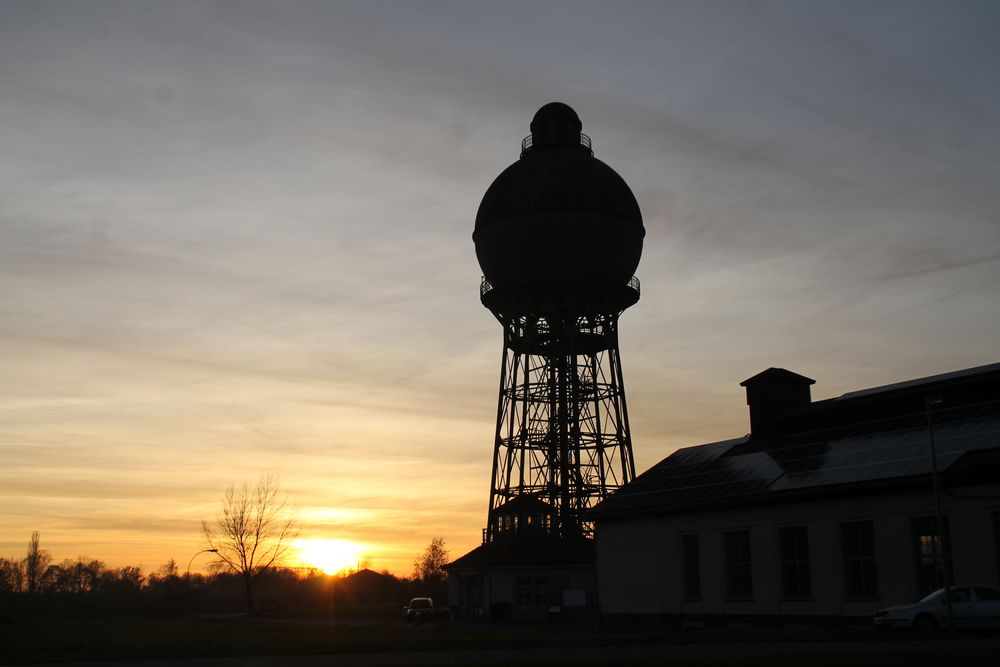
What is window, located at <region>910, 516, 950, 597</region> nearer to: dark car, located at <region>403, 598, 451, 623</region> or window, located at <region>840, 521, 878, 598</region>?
window, located at <region>840, 521, 878, 598</region>

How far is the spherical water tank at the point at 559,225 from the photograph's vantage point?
53812 millimetres

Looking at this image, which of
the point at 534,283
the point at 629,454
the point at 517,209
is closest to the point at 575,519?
the point at 629,454

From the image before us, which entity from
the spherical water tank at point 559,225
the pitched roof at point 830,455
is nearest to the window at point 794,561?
the pitched roof at point 830,455

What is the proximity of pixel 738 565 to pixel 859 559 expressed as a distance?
5.25 meters

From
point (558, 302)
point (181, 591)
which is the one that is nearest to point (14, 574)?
point (181, 591)

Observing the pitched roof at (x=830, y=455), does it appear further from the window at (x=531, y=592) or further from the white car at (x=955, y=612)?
the window at (x=531, y=592)

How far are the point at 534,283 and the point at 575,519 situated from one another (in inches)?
527

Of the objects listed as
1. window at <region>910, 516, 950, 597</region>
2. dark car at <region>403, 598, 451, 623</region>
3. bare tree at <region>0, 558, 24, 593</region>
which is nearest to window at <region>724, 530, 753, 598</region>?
window at <region>910, 516, 950, 597</region>

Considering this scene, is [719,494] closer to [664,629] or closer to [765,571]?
[765,571]

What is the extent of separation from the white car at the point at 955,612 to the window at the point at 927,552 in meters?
3.11

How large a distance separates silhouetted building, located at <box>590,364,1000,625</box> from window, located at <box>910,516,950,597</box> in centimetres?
4

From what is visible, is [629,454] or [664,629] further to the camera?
[629,454]

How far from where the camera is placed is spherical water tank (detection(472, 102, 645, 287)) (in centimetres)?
5381

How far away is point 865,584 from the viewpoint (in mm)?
31719
